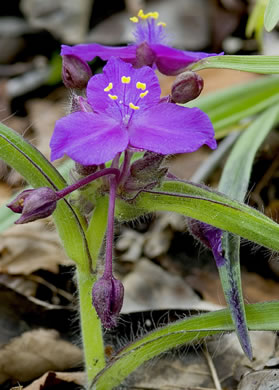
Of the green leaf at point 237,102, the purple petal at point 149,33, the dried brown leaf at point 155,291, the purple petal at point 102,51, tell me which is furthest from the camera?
the green leaf at point 237,102

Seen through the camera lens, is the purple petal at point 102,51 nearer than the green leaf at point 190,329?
No

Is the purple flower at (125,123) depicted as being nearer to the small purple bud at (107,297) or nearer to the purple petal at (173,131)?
the purple petal at (173,131)

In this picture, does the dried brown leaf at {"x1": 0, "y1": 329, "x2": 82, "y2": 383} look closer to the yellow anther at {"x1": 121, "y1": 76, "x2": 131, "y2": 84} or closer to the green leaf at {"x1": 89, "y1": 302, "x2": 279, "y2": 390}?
the green leaf at {"x1": 89, "y1": 302, "x2": 279, "y2": 390}

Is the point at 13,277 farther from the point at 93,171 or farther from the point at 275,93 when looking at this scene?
the point at 275,93

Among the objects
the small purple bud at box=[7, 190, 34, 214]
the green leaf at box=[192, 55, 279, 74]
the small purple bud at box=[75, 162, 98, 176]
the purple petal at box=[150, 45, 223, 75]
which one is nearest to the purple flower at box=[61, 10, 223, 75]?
the purple petal at box=[150, 45, 223, 75]

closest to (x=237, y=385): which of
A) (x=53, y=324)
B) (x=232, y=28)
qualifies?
(x=53, y=324)

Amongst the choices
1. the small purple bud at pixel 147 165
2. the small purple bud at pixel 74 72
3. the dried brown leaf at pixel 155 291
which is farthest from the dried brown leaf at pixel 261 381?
the small purple bud at pixel 74 72
